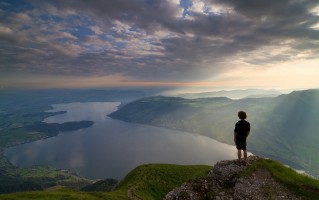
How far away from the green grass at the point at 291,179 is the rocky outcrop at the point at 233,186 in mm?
609

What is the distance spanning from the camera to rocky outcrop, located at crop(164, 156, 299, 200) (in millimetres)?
28266

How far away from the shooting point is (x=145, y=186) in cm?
8450

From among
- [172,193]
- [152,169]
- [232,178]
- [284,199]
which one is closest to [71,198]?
[172,193]

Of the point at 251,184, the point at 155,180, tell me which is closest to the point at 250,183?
the point at 251,184

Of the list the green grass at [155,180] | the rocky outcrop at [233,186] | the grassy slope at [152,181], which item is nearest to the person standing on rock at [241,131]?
the rocky outcrop at [233,186]

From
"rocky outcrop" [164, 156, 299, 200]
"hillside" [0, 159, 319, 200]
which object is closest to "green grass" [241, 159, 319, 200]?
"hillside" [0, 159, 319, 200]

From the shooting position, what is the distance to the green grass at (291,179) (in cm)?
2744

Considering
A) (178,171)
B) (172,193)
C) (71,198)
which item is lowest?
(178,171)

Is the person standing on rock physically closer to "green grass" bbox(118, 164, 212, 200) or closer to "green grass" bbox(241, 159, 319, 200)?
"green grass" bbox(241, 159, 319, 200)

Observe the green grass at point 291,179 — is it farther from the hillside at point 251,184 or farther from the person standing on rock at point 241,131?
the person standing on rock at point 241,131

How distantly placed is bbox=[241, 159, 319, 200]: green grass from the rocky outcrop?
2.00 feet

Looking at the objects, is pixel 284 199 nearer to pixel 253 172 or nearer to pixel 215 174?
pixel 253 172

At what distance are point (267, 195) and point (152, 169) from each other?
→ 77.2 metres

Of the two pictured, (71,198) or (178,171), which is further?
(178,171)
